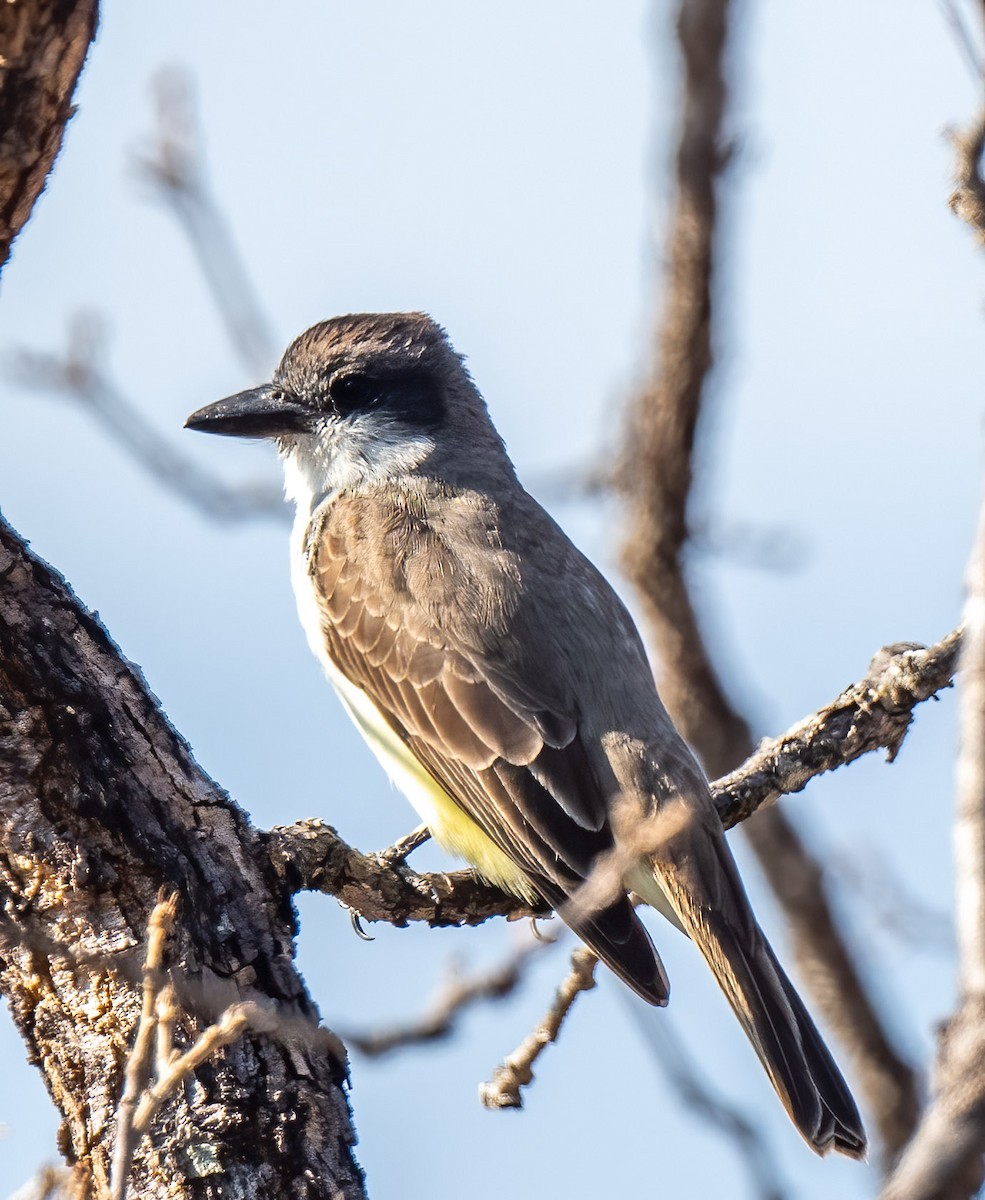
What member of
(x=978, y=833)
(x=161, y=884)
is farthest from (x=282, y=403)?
(x=978, y=833)

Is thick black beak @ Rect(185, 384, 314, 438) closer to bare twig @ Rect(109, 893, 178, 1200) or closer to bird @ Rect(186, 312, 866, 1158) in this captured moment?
bird @ Rect(186, 312, 866, 1158)

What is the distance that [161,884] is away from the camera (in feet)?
12.5

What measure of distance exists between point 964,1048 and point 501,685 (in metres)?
3.84

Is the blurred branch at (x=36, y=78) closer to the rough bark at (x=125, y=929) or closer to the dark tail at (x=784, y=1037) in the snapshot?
the rough bark at (x=125, y=929)

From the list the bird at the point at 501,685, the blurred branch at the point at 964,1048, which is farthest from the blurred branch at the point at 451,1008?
the blurred branch at the point at 964,1048

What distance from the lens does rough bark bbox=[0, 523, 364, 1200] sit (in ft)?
12.0

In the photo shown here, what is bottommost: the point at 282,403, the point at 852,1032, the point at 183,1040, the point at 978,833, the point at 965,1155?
the point at 965,1155

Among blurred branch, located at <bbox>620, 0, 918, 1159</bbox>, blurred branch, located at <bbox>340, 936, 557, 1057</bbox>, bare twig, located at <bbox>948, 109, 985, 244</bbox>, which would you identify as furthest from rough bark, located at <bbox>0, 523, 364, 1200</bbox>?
blurred branch, located at <bbox>620, 0, 918, 1159</bbox>

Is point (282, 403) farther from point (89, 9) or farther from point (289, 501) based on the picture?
point (89, 9)

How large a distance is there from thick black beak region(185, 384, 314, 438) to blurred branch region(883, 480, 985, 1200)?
504 cm

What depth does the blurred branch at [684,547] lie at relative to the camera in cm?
626

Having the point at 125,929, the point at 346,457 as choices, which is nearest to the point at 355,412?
the point at 346,457

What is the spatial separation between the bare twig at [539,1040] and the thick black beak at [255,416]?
3.62 metres

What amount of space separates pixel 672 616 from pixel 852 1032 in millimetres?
2250
